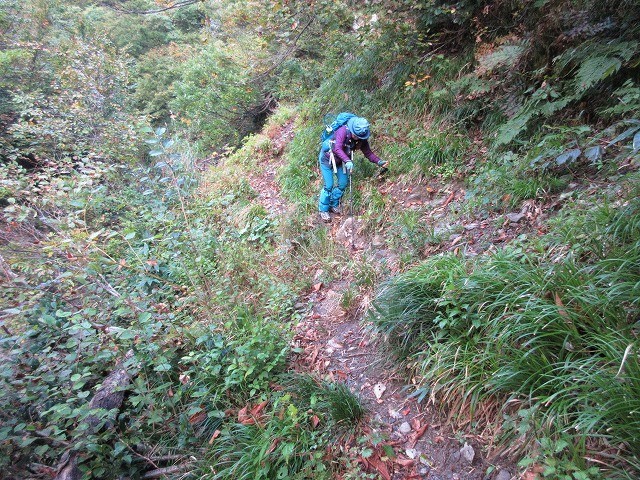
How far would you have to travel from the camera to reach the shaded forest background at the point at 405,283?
103 inches

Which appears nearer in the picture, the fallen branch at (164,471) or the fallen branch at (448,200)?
the fallen branch at (164,471)

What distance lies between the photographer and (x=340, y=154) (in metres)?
6.29

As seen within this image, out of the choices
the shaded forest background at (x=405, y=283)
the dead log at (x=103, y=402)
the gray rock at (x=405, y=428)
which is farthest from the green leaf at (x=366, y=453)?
the dead log at (x=103, y=402)

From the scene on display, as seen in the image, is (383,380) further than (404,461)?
Yes

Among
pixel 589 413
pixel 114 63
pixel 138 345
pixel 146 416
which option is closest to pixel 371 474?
pixel 589 413

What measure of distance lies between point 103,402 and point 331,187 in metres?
4.72

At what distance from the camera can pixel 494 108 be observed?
5.68 metres

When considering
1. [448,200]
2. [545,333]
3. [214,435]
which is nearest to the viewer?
[545,333]

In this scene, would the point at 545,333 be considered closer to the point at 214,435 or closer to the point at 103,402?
the point at 214,435

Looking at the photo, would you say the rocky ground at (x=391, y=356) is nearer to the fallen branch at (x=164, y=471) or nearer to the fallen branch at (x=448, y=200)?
the fallen branch at (x=448, y=200)

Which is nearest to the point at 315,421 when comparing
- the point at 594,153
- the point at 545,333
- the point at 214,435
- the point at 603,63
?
the point at 214,435

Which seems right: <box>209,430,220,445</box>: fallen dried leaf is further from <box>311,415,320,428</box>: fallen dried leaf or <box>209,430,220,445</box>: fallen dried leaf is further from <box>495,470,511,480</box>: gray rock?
<box>495,470,511,480</box>: gray rock

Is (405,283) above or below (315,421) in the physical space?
above

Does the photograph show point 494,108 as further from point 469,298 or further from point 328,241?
point 469,298
